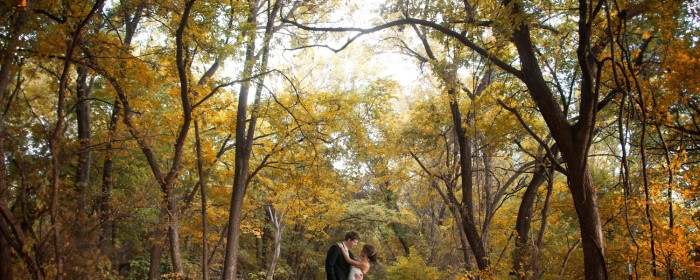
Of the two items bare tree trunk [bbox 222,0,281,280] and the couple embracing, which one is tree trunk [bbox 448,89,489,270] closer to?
the couple embracing

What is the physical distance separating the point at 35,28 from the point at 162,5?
1.36 m

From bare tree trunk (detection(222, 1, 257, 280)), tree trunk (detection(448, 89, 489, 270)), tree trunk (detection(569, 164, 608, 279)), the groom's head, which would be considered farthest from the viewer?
bare tree trunk (detection(222, 1, 257, 280))

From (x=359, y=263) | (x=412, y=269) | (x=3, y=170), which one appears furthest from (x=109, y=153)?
(x=412, y=269)

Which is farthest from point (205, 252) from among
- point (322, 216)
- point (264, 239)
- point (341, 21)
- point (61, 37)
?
point (264, 239)

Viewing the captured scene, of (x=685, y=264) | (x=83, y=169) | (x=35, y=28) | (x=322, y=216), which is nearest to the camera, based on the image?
(x=685, y=264)

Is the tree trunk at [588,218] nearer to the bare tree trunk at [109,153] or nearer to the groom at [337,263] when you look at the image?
the groom at [337,263]

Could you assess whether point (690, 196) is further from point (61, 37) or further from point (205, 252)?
point (61, 37)

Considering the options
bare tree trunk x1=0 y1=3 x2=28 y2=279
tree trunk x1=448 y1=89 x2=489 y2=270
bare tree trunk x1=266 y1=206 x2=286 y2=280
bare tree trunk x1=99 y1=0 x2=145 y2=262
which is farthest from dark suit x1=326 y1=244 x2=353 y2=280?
bare tree trunk x1=266 y1=206 x2=286 y2=280

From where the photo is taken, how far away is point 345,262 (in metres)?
5.29

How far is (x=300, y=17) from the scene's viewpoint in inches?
388

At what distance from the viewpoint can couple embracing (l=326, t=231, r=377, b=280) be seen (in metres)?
5.13

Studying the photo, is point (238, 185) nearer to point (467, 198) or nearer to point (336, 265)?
point (336, 265)

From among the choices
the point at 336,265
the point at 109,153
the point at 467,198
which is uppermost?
the point at 109,153

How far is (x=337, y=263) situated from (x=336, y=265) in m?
0.03
